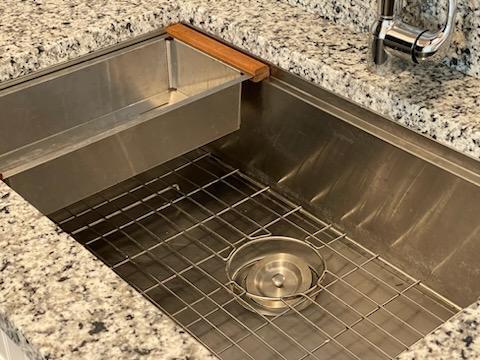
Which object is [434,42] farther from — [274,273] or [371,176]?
[274,273]

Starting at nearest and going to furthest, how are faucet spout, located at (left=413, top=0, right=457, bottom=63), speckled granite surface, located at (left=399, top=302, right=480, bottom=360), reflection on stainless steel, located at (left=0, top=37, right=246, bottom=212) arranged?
speckled granite surface, located at (left=399, top=302, right=480, bottom=360) → faucet spout, located at (left=413, top=0, right=457, bottom=63) → reflection on stainless steel, located at (left=0, top=37, right=246, bottom=212)

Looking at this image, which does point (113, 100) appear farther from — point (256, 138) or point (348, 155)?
point (348, 155)

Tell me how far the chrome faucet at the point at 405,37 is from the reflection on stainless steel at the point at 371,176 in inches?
4.6

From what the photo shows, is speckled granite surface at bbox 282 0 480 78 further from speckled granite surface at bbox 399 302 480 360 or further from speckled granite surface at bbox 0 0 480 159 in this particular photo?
speckled granite surface at bbox 399 302 480 360

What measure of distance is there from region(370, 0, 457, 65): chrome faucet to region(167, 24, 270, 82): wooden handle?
214mm

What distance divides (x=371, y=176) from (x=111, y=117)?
0.39 metres

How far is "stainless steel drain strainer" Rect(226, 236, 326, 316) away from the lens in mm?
1117

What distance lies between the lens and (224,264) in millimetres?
1168

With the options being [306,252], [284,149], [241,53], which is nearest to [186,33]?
[241,53]

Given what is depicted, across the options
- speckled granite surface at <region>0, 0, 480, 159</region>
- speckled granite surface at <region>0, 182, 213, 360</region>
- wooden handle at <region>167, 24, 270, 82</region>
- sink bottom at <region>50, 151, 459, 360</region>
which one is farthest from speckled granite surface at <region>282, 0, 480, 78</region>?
speckled granite surface at <region>0, 182, 213, 360</region>

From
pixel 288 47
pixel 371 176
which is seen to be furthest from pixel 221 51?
pixel 371 176

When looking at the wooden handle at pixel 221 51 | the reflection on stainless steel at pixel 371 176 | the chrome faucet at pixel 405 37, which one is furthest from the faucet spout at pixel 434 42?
the wooden handle at pixel 221 51

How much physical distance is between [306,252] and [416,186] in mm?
192

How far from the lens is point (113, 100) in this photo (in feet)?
4.11
